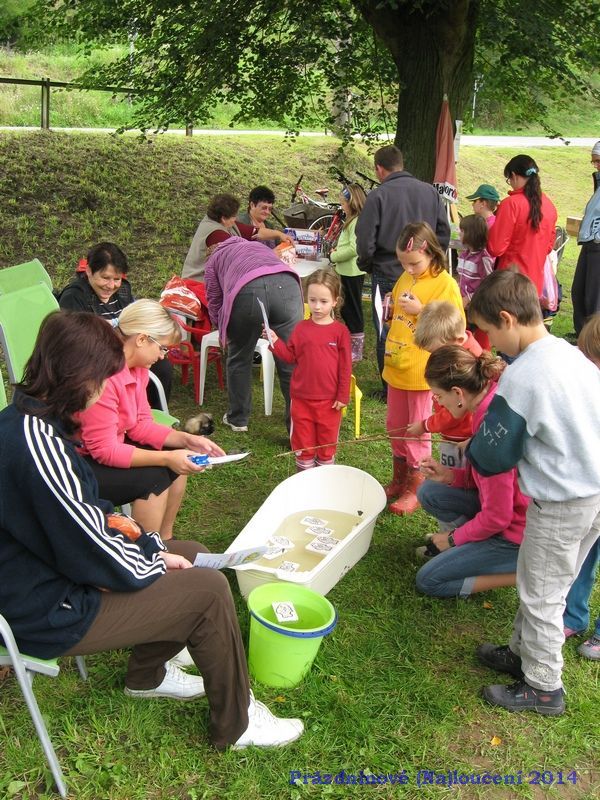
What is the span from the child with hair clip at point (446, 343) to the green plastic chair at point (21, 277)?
222cm

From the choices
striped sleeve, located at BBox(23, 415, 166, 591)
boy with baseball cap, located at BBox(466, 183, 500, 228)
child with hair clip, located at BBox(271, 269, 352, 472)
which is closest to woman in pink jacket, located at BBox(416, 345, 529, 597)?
child with hair clip, located at BBox(271, 269, 352, 472)

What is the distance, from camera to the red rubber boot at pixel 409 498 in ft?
12.9

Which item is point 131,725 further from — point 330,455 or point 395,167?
point 395,167

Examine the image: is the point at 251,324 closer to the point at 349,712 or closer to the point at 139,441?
the point at 139,441

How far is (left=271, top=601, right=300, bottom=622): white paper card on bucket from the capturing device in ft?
8.82

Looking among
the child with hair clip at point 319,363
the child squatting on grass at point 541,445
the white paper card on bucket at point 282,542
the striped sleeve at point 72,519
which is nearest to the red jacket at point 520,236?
the child with hair clip at point 319,363

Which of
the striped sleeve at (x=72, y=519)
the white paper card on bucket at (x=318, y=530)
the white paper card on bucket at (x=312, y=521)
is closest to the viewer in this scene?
the striped sleeve at (x=72, y=519)

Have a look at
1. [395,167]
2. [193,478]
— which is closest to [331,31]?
[395,167]

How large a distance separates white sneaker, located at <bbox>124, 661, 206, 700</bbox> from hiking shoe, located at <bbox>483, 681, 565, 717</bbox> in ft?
3.38

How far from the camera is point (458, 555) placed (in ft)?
10.1

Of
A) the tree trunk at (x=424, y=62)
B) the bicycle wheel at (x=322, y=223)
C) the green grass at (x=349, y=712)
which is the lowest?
the green grass at (x=349, y=712)

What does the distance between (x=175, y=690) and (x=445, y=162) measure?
5872 millimetres

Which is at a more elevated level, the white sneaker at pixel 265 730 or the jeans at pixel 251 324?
the jeans at pixel 251 324

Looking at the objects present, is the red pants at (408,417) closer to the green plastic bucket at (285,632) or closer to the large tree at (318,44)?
the green plastic bucket at (285,632)
